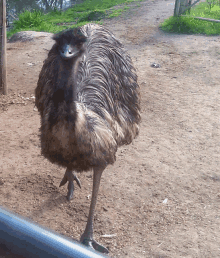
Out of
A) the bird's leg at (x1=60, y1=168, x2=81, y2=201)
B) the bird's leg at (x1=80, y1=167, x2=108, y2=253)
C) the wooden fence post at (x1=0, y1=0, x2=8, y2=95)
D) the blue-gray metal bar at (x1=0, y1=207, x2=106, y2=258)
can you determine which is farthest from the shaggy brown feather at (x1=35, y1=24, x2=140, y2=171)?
the wooden fence post at (x1=0, y1=0, x2=8, y2=95)

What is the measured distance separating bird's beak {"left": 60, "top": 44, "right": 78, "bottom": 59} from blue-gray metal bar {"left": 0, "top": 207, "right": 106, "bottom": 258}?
166cm

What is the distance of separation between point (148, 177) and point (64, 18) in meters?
7.92

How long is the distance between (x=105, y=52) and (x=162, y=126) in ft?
5.79

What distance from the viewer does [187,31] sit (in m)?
7.83

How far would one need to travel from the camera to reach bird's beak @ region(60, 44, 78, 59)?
2037 mm

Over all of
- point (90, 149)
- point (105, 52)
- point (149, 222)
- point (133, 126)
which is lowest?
point (149, 222)

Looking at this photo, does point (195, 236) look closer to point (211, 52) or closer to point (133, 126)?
point (133, 126)

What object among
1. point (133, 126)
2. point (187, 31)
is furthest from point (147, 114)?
point (187, 31)

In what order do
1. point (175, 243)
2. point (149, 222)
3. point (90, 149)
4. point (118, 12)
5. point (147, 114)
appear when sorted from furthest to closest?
point (118, 12), point (147, 114), point (149, 222), point (175, 243), point (90, 149)

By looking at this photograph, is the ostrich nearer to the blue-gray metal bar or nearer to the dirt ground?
the dirt ground

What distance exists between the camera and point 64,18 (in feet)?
33.4

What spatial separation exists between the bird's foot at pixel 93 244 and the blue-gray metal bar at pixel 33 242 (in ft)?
7.48

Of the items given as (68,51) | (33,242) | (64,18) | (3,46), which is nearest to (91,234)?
(68,51)

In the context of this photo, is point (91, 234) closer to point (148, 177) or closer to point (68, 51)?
point (148, 177)
